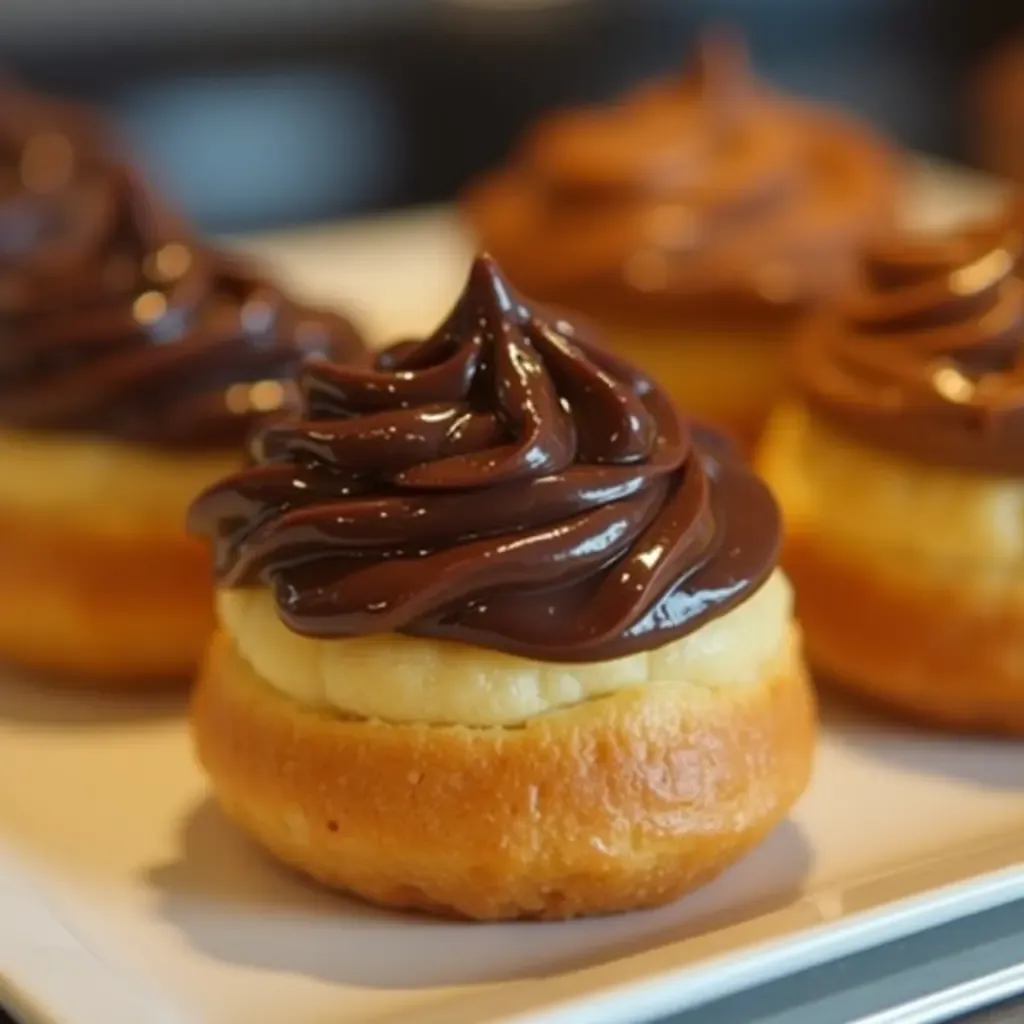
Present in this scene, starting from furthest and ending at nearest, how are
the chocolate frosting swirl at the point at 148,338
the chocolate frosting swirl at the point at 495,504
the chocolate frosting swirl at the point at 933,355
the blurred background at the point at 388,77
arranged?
the blurred background at the point at 388,77 → the chocolate frosting swirl at the point at 148,338 → the chocolate frosting swirl at the point at 933,355 → the chocolate frosting swirl at the point at 495,504

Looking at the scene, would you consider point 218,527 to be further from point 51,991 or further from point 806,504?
point 806,504

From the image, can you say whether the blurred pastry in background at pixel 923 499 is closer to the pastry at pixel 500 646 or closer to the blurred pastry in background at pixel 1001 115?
the pastry at pixel 500 646

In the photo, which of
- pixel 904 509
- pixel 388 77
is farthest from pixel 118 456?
pixel 388 77

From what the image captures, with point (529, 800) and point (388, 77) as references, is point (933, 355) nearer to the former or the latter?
point (529, 800)

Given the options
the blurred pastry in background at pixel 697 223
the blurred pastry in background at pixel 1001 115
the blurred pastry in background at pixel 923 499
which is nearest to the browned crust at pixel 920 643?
the blurred pastry in background at pixel 923 499

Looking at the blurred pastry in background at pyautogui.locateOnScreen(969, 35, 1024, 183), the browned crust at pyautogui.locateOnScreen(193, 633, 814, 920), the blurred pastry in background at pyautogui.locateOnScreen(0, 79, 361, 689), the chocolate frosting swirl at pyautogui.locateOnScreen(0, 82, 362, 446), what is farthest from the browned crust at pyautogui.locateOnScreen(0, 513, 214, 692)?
the blurred pastry in background at pyautogui.locateOnScreen(969, 35, 1024, 183)

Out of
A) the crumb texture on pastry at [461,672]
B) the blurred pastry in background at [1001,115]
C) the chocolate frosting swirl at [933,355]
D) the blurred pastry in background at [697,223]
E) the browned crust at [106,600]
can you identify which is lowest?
the blurred pastry in background at [1001,115]

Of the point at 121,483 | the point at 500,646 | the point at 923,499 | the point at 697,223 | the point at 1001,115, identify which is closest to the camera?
the point at 500,646
